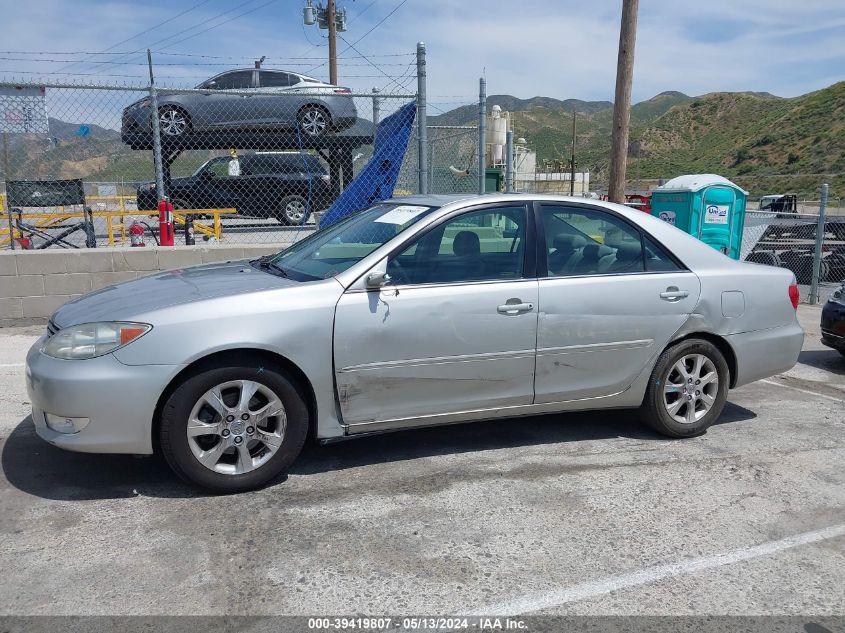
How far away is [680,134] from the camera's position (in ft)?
291

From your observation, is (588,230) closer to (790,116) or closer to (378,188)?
(378,188)

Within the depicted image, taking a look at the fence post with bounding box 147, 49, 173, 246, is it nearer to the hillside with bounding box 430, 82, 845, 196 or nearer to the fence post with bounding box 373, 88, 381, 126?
the fence post with bounding box 373, 88, 381, 126

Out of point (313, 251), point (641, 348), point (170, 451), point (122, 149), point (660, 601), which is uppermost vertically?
point (122, 149)

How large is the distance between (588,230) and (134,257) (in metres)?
5.41

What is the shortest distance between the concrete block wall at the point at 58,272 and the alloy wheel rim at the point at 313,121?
4602 millimetres

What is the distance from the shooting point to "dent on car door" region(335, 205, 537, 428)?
3.94 m

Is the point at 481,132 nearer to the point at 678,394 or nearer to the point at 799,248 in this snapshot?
the point at 678,394

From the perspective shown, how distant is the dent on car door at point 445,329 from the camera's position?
3943 mm

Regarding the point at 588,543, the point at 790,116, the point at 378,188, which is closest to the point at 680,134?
the point at 790,116

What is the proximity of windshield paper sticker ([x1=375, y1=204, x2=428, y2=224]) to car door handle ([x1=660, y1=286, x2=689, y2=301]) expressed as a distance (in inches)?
63.7

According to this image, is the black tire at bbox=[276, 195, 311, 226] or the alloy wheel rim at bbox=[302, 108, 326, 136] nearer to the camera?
the alloy wheel rim at bbox=[302, 108, 326, 136]

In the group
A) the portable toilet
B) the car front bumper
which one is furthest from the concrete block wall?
the portable toilet

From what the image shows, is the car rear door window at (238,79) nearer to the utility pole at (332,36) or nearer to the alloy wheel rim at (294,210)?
the alloy wheel rim at (294,210)

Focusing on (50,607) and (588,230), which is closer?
(50,607)
